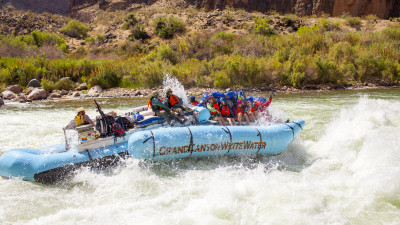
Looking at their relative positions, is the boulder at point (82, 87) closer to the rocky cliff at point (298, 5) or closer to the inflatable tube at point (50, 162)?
the inflatable tube at point (50, 162)

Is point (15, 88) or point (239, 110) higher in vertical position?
point (239, 110)

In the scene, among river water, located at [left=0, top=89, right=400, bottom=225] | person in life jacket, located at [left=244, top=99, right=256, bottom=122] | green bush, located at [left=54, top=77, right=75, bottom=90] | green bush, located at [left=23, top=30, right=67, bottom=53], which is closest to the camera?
river water, located at [left=0, top=89, right=400, bottom=225]

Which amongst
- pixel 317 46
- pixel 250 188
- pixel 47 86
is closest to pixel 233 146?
pixel 250 188

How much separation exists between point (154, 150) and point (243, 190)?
1.97 m

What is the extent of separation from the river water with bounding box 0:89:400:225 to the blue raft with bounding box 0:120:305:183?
0.22m

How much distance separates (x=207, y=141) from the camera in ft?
21.1

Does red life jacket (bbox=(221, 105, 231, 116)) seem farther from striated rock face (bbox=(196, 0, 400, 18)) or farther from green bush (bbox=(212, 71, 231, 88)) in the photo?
striated rock face (bbox=(196, 0, 400, 18))

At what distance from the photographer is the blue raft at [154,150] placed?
18.8 feet

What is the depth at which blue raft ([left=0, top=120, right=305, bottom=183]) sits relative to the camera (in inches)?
226

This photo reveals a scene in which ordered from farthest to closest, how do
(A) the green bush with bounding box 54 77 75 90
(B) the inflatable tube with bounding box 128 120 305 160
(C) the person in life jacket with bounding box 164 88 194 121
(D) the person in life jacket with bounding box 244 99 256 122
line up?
(A) the green bush with bounding box 54 77 75 90 → (D) the person in life jacket with bounding box 244 99 256 122 → (C) the person in life jacket with bounding box 164 88 194 121 → (B) the inflatable tube with bounding box 128 120 305 160

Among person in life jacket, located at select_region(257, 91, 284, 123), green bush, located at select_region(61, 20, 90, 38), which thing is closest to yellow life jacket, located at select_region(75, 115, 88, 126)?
person in life jacket, located at select_region(257, 91, 284, 123)

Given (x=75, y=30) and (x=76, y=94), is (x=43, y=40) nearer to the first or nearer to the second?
(x=75, y=30)

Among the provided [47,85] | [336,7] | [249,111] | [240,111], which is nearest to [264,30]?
[336,7]

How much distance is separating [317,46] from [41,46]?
22834 millimetres
